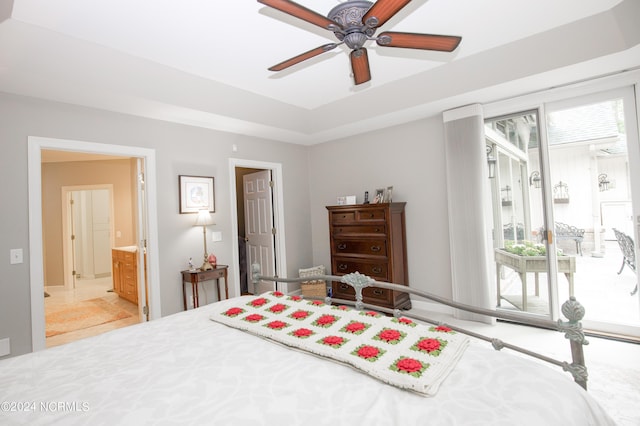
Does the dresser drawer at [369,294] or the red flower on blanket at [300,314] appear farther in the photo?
the dresser drawer at [369,294]

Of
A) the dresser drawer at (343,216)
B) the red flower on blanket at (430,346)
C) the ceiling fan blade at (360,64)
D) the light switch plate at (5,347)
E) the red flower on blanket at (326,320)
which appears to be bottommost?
the light switch plate at (5,347)

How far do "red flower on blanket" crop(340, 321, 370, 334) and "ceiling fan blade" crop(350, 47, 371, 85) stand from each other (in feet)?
5.43

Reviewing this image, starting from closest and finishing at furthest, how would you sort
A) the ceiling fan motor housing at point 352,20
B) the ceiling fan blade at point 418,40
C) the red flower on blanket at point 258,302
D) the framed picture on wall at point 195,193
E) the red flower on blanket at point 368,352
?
the red flower on blanket at point 368,352, the ceiling fan motor housing at point 352,20, the ceiling fan blade at point 418,40, the red flower on blanket at point 258,302, the framed picture on wall at point 195,193

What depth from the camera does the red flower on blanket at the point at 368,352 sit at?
1316mm

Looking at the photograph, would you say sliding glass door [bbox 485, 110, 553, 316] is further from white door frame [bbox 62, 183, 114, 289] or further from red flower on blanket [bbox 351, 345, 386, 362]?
white door frame [bbox 62, 183, 114, 289]

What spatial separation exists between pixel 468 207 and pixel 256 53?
2.83 m

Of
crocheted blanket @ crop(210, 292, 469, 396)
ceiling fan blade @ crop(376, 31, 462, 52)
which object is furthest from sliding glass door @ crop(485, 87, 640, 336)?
crocheted blanket @ crop(210, 292, 469, 396)

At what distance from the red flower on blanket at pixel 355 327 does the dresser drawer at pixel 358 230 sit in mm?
2494

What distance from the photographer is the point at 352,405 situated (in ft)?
3.47

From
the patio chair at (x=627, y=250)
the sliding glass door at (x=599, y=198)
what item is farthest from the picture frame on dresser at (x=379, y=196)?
the patio chair at (x=627, y=250)

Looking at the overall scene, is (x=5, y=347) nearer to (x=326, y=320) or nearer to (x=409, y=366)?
(x=326, y=320)

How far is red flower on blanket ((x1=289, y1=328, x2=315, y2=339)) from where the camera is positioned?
5.24 feet

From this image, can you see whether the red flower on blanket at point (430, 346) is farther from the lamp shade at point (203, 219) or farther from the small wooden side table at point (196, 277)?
the lamp shade at point (203, 219)

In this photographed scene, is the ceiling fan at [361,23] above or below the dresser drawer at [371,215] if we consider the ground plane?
above
